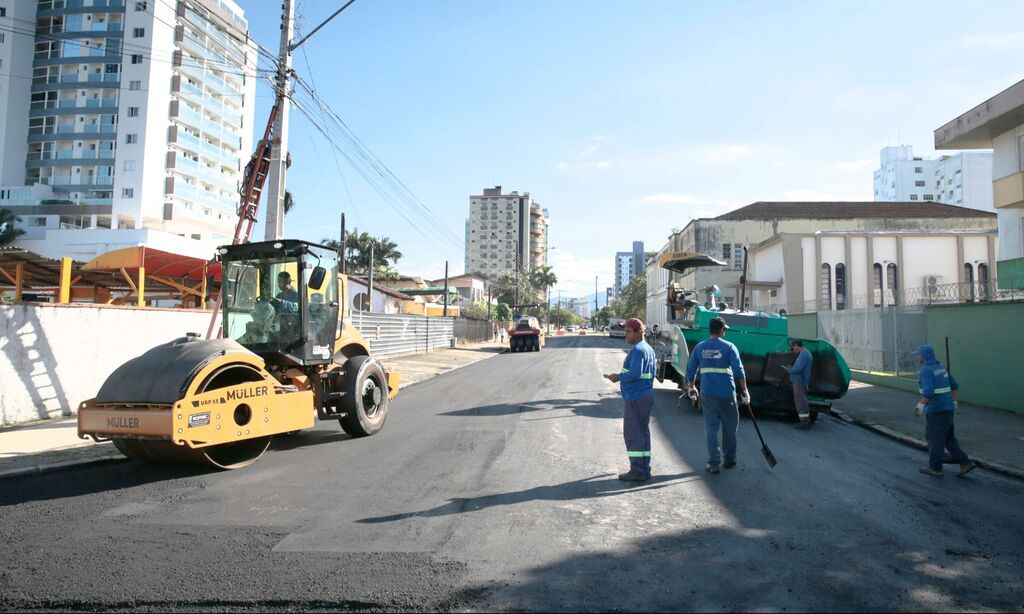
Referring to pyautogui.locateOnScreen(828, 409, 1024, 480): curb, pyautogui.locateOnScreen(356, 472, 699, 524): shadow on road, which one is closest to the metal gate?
pyautogui.locateOnScreen(828, 409, 1024, 480): curb

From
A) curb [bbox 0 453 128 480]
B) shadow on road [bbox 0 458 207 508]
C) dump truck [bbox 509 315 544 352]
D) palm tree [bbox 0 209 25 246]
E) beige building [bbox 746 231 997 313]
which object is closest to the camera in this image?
shadow on road [bbox 0 458 207 508]

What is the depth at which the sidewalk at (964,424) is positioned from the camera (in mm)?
8117

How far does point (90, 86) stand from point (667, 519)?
7006cm

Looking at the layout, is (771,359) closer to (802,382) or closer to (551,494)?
(802,382)

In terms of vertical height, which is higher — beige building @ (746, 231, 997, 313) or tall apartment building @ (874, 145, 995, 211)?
tall apartment building @ (874, 145, 995, 211)

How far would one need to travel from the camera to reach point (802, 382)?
10211 millimetres

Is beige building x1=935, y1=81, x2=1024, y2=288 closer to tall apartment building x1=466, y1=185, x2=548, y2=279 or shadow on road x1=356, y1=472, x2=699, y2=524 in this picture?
shadow on road x1=356, y1=472, x2=699, y2=524

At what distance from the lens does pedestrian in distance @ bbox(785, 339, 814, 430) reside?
10117 millimetres

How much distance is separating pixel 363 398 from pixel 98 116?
63533mm

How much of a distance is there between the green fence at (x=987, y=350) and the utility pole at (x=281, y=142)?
13315mm

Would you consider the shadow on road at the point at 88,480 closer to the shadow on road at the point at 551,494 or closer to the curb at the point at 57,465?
the curb at the point at 57,465

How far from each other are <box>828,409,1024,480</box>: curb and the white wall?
1331 centimetres

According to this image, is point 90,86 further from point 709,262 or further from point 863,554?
point 863,554

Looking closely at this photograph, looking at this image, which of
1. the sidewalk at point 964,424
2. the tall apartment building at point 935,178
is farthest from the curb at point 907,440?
the tall apartment building at point 935,178
